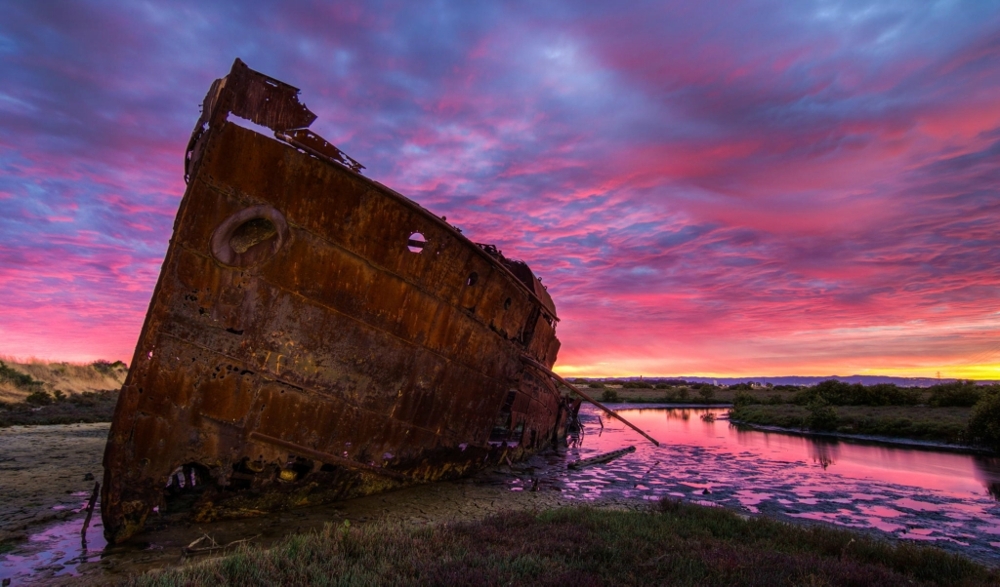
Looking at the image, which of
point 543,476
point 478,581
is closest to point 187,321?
point 478,581

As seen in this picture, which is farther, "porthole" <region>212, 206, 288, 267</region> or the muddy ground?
"porthole" <region>212, 206, 288, 267</region>

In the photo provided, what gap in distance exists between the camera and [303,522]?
18.8 feet

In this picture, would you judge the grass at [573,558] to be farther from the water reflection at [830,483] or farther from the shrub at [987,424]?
the shrub at [987,424]

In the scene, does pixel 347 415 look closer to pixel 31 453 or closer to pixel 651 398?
pixel 31 453

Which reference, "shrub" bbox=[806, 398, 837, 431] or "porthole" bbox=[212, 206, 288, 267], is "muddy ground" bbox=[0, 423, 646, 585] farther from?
"shrub" bbox=[806, 398, 837, 431]

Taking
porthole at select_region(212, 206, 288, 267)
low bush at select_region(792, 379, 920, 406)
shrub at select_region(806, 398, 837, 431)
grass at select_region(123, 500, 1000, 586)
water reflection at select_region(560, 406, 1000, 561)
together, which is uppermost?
porthole at select_region(212, 206, 288, 267)

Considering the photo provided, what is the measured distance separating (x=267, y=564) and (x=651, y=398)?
5015 cm

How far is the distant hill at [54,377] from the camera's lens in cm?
2070

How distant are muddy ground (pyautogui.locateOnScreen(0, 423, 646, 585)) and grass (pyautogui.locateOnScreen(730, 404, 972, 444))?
15002 mm

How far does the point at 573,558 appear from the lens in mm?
4473

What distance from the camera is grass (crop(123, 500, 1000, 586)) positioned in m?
3.78

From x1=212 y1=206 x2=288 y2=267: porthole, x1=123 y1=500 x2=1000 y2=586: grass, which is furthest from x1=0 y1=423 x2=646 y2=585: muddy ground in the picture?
x1=212 y1=206 x2=288 y2=267: porthole

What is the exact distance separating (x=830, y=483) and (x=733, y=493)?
9.31 ft

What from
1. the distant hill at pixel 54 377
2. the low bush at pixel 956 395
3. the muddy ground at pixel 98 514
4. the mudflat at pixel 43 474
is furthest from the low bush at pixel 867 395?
the distant hill at pixel 54 377
